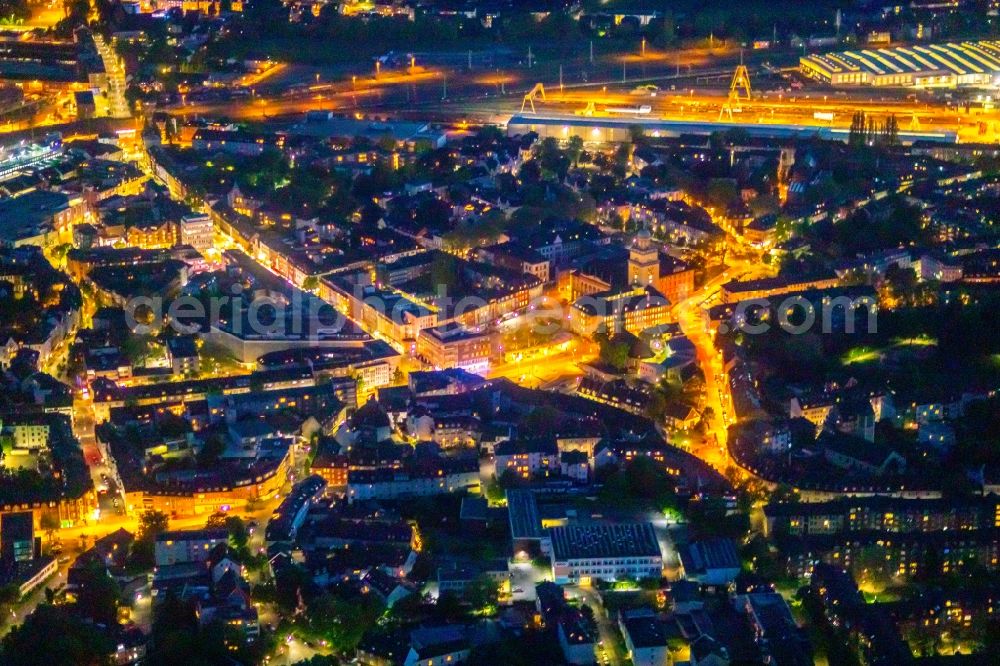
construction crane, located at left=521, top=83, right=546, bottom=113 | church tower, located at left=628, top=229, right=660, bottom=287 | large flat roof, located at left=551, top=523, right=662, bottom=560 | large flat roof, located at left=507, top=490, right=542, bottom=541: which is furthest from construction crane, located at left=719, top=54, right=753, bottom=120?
large flat roof, located at left=551, top=523, right=662, bottom=560

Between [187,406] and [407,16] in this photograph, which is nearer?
[187,406]

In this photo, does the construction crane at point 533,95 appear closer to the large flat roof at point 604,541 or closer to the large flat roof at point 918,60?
the large flat roof at point 918,60

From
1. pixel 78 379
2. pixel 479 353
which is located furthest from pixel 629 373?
pixel 78 379

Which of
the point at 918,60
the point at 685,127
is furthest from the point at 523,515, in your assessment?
the point at 918,60

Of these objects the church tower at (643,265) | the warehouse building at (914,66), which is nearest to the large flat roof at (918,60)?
the warehouse building at (914,66)

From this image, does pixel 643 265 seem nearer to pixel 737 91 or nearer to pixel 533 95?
pixel 533 95

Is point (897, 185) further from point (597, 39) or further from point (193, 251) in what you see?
point (597, 39)

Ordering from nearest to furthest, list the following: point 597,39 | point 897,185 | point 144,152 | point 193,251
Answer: point 193,251
point 897,185
point 144,152
point 597,39
